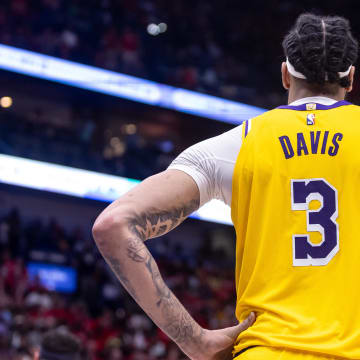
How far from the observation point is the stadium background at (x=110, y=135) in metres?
11.2

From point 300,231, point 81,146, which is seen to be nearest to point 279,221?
point 300,231

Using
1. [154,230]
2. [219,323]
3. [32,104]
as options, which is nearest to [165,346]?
[219,323]

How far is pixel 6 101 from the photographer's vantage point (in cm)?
1451

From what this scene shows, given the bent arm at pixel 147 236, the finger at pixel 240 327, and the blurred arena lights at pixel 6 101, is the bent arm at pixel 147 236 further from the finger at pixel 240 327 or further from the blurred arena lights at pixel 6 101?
the blurred arena lights at pixel 6 101

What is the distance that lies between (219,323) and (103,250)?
11.6 metres

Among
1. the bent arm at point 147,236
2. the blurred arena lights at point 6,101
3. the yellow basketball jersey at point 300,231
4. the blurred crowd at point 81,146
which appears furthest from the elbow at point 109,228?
the blurred arena lights at point 6,101

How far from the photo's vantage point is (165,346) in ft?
36.2

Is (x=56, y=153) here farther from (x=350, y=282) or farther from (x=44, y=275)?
(x=350, y=282)

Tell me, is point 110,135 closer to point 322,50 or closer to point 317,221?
point 322,50

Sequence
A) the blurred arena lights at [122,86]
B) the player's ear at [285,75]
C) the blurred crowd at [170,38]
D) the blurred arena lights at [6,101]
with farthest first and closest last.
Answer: the blurred arena lights at [6,101], the blurred crowd at [170,38], the blurred arena lights at [122,86], the player's ear at [285,75]

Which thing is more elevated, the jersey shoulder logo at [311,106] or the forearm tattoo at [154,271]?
the jersey shoulder logo at [311,106]

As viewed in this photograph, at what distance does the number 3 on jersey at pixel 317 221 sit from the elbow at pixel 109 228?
1.26 feet

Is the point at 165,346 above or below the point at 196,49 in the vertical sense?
below

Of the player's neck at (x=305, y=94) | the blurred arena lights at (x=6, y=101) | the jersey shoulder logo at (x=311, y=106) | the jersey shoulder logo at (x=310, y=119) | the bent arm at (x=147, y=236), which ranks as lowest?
the bent arm at (x=147, y=236)
